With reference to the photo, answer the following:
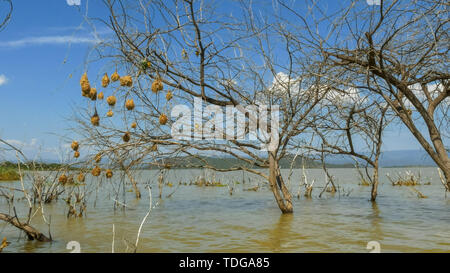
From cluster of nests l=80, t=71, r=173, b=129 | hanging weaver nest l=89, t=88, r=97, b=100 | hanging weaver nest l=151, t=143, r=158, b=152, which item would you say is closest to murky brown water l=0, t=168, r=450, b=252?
hanging weaver nest l=151, t=143, r=158, b=152

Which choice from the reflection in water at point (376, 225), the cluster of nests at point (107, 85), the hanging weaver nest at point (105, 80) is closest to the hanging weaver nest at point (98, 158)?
the cluster of nests at point (107, 85)

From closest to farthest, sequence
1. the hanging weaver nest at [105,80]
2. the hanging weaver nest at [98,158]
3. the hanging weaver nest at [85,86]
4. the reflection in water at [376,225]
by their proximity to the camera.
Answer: the hanging weaver nest at [85,86] < the hanging weaver nest at [105,80] < the reflection in water at [376,225] < the hanging weaver nest at [98,158]

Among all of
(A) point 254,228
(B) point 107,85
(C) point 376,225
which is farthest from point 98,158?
(C) point 376,225

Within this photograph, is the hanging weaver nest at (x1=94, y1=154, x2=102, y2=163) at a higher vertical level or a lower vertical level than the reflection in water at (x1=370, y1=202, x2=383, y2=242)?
higher

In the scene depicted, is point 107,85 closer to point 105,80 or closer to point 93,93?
point 105,80

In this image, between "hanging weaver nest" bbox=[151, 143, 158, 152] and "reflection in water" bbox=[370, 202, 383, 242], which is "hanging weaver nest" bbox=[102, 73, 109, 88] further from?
"reflection in water" bbox=[370, 202, 383, 242]

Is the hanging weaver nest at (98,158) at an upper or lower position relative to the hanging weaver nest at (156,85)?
lower

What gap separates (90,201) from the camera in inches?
575

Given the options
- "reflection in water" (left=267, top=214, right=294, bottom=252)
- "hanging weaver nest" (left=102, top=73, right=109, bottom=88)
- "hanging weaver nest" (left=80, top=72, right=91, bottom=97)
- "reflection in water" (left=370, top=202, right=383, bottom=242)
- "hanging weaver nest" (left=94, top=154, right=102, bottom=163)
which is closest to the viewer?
"hanging weaver nest" (left=80, top=72, right=91, bottom=97)

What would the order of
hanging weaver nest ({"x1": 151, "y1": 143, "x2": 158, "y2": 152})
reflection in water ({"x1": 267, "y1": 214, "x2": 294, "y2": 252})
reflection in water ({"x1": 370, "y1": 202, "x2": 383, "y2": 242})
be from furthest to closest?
hanging weaver nest ({"x1": 151, "y1": 143, "x2": 158, "y2": 152}) < reflection in water ({"x1": 370, "y1": 202, "x2": 383, "y2": 242}) < reflection in water ({"x1": 267, "y1": 214, "x2": 294, "y2": 252})

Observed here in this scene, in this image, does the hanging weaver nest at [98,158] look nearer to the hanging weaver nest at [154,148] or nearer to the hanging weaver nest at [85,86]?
the hanging weaver nest at [154,148]
